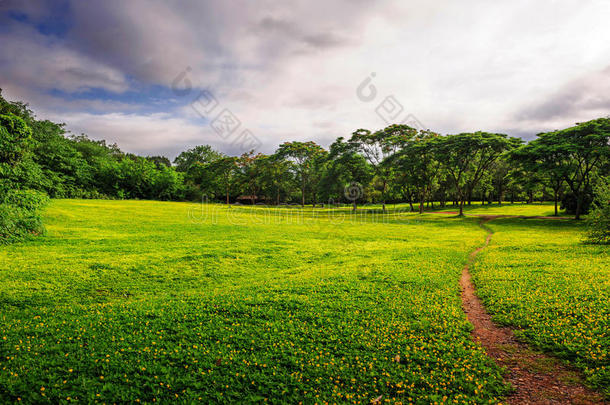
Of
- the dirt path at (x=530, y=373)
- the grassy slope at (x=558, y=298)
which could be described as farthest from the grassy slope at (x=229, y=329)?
the grassy slope at (x=558, y=298)

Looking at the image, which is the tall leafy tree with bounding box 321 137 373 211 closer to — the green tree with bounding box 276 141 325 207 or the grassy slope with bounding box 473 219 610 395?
the green tree with bounding box 276 141 325 207

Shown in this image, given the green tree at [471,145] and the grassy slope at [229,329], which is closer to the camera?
the grassy slope at [229,329]

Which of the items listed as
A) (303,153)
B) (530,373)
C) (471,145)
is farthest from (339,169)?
(530,373)

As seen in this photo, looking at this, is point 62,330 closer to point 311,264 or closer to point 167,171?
point 311,264

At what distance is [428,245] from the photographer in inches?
768

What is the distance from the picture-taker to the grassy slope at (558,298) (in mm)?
5906

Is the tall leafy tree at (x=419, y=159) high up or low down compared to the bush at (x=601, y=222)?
up

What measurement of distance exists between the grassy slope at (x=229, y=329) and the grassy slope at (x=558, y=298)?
1.52 metres

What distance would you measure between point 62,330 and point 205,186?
73.2 metres

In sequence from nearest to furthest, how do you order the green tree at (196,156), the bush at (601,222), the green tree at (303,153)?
the bush at (601,222), the green tree at (303,153), the green tree at (196,156)

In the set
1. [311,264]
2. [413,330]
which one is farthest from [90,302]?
[413,330]

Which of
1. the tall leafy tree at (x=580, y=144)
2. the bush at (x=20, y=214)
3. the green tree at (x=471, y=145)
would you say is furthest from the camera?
the green tree at (x=471, y=145)

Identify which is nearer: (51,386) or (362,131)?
(51,386)

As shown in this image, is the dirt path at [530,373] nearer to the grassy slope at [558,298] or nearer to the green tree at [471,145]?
the grassy slope at [558,298]
